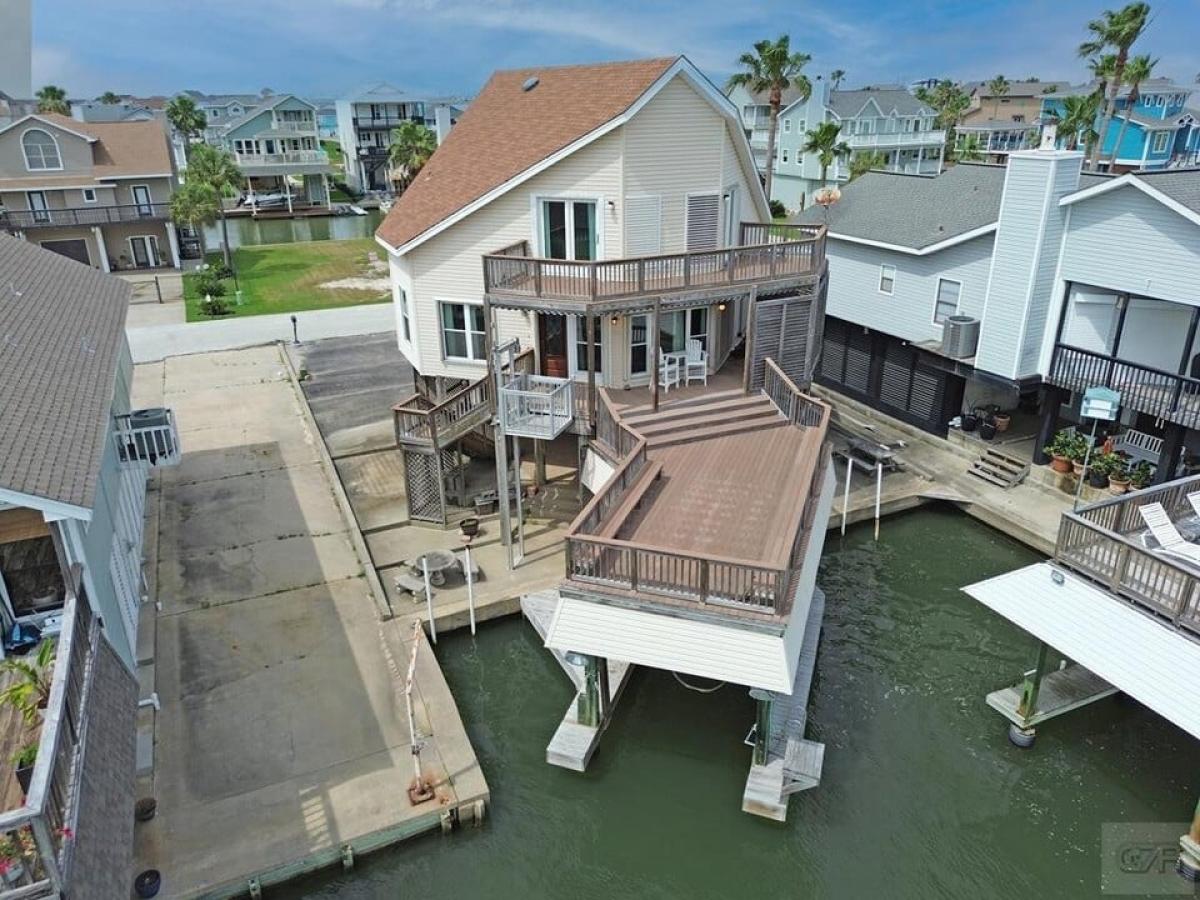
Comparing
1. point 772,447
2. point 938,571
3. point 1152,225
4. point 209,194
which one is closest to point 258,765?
point 772,447

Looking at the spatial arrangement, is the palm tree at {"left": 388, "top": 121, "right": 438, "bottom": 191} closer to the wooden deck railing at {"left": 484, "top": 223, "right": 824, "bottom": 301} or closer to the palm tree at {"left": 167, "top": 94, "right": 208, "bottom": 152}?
the palm tree at {"left": 167, "top": 94, "right": 208, "bottom": 152}

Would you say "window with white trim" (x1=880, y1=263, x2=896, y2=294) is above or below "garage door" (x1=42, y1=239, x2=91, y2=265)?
above

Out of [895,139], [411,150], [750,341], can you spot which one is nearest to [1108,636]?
[750,341]

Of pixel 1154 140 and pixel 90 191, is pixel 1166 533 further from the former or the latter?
pixel 1154 140

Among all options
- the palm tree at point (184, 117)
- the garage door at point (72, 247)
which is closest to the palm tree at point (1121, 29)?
the garage door at point (72, 247)

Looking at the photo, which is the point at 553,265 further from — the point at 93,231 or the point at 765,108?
the point at 765,108

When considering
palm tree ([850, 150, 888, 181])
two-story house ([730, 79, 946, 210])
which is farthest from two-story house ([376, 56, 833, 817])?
two-story house ([730, 79, 946, 210])
